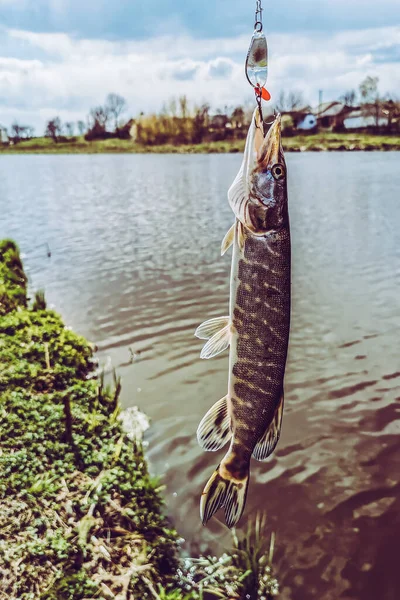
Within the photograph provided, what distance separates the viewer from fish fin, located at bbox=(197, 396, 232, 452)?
104 inches

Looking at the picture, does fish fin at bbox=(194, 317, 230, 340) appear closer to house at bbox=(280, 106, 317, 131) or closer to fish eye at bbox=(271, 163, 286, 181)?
fish eye at bbox=(271, 163, 286, 181)

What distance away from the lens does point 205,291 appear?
1411 centimetres

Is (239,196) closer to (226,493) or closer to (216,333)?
(216,333)

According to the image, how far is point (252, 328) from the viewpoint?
255cm

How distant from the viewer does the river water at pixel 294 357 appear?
6.09m

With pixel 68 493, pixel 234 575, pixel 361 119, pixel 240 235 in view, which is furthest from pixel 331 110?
pixel 240 235

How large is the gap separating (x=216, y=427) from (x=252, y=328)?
55cm

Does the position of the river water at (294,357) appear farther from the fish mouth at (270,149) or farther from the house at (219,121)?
the house at (219,121)

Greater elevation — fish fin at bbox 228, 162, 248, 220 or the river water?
fish fin at bbox 228, 162, 248, 220

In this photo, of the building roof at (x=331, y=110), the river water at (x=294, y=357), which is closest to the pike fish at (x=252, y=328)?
the river water at (x=294, y=357)

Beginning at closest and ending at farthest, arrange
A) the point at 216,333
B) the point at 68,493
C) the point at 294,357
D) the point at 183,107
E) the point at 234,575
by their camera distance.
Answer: the point at 216,333 < the point at 68,493 < the point at 234,575 < the point at 294,357 < the point at 183,107

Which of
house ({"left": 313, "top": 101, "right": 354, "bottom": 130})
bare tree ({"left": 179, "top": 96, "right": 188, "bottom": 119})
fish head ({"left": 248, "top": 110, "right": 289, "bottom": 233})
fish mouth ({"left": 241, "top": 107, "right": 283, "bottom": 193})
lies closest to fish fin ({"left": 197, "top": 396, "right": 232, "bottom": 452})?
fish head ({"left": 248, "top": 110, "right": 289, "bottom": 233})

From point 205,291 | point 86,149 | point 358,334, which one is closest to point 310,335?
point 358,334

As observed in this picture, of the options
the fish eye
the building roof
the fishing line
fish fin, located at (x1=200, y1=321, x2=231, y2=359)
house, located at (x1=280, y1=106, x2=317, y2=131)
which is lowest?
fish fin, located at (x1=200, y1=321, x2=231, y2=359)
